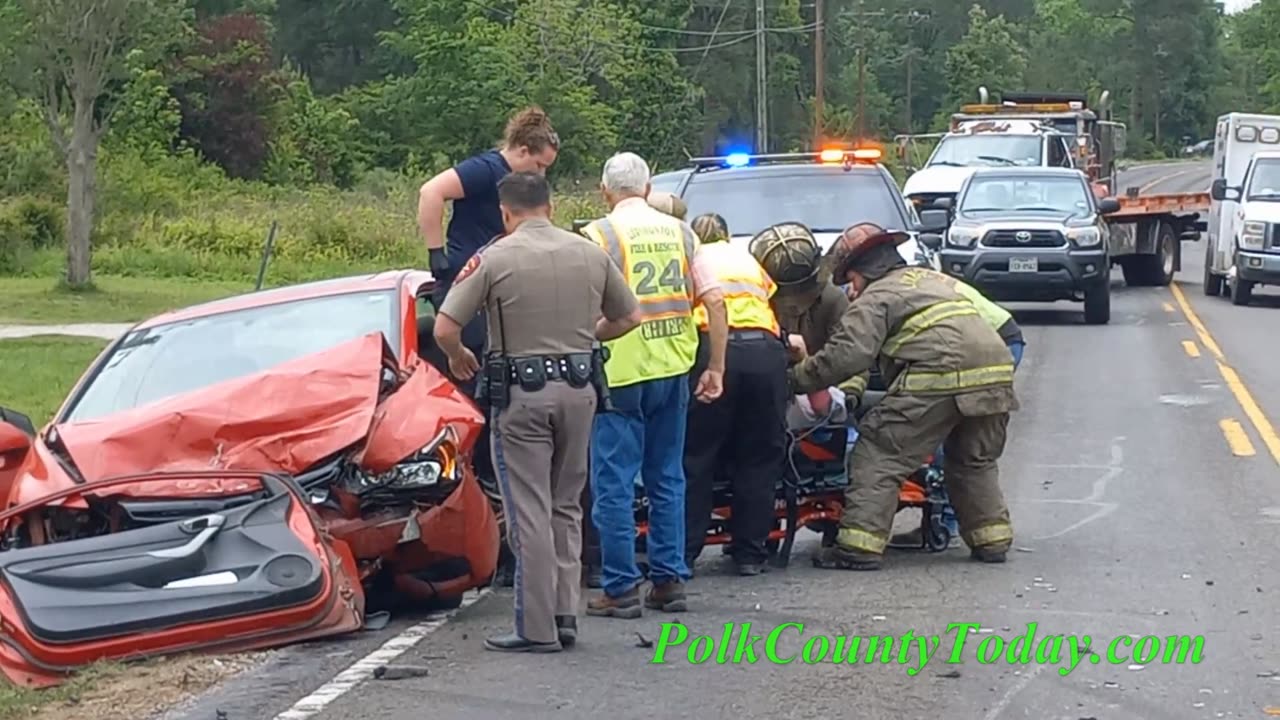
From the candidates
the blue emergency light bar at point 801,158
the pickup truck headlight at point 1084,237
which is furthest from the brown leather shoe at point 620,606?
the pickup truck headlight at point 1084,237

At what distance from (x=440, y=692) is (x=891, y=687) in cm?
158

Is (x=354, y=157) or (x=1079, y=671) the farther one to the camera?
(x=354, y=157)

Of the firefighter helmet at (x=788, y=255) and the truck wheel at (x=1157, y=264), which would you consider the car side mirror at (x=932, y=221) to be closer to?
the firefighter helmet at (x=788, y=255)

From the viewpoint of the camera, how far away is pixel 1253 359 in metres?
19.0

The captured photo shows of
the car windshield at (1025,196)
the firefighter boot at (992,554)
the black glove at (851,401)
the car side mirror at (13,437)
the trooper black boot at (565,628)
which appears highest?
the car side mirror at (13,437)

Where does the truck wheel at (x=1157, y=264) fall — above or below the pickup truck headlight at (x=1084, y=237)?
below

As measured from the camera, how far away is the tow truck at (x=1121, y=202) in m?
27.5

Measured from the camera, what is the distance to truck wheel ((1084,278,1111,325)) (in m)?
22.3

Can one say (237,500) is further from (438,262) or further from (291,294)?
(438,262)

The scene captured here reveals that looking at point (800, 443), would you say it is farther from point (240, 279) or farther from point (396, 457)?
point (240, 279)

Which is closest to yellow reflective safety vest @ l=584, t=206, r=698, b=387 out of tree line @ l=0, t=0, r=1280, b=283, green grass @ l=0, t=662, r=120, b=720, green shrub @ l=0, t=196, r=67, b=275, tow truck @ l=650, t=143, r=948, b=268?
green grass @ l=0, t=662, r=120, b=720

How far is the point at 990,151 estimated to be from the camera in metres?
28.4

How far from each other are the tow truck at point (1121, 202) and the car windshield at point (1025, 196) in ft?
4.37

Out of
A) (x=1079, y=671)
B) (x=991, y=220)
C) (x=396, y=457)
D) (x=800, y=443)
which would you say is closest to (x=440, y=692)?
(x=396, y=457)
